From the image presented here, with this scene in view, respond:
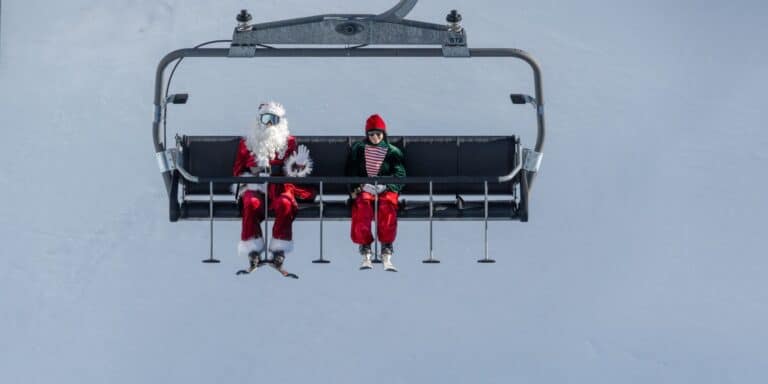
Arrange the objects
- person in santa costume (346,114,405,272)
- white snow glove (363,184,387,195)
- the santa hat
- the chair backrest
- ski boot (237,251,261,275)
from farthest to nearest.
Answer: the santa hat
the chair backrest
white snow glove (363,184,387,195)
person in santa costume (346,114,405,272)
ski boot (237,251,261,275)

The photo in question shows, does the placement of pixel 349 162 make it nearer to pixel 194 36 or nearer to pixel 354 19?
pixel 354 19

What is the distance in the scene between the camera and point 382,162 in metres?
18.0

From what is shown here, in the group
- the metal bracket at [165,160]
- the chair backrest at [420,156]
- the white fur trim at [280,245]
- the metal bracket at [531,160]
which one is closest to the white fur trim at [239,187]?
the chair backrest at [420,156]

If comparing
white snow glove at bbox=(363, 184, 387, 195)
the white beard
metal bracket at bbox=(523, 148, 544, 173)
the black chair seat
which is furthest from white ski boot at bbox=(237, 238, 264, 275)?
metal bracket at bbox=(523, 148, 544, 173)

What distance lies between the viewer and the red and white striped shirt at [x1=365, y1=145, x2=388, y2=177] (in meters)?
17.9

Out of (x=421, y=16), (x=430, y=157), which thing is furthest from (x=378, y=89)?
(x=430, y=157)

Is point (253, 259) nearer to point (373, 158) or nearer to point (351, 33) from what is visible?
point (373, 158)

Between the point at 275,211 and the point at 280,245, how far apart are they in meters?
0.26

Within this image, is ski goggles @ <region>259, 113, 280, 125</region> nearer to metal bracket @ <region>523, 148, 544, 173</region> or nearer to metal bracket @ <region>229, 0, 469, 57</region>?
metal bracket @ <region>229, 0, 469, 57</region>

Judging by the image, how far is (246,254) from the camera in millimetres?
17625

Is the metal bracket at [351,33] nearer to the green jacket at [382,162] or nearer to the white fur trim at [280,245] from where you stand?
the green jacket at [382,162]

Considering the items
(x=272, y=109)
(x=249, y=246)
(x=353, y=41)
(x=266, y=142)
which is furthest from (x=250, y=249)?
(x=353, y=41)

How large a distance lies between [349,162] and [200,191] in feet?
3.85

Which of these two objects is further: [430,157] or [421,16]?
[421,16]
